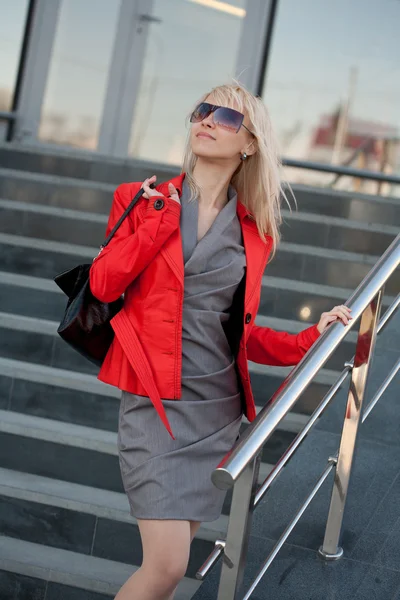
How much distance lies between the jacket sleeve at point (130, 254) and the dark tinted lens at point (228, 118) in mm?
297

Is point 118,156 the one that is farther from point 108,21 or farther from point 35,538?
point 35,538

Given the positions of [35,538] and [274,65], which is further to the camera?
[274,65]

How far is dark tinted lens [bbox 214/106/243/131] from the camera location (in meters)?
2.33

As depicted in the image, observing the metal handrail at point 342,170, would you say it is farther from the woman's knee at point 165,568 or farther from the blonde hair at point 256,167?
the woman's knee at point 165,568

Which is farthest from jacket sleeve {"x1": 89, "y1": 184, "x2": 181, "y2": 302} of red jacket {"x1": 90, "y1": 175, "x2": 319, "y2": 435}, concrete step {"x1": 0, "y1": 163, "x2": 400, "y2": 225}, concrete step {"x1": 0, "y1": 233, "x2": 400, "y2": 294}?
concrete step {"x1": 0, "y1": 163, "x2": 400, "y2": 225}

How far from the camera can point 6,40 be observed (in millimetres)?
7352

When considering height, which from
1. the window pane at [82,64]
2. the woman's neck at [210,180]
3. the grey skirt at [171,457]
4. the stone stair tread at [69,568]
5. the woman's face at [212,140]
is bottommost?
the stone stair tread at [69,568]

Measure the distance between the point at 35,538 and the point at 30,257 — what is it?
194 centimetres

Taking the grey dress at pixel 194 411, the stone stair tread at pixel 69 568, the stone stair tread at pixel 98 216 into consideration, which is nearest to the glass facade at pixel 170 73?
the stone stair tread at pixel 98 216

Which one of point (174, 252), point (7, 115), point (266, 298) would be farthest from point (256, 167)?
point (7, 115)

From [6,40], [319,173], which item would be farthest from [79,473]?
[6,40]

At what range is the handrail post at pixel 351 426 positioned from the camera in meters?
2.51

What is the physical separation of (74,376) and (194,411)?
1.79m

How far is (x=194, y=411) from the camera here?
2.25 m
